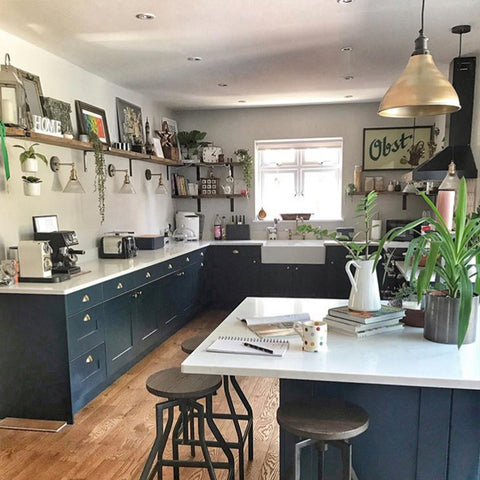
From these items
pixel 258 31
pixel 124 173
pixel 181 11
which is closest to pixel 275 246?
pixel 124 173

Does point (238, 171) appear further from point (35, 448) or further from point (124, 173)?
point (35, 448)

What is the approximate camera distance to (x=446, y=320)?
1.71m

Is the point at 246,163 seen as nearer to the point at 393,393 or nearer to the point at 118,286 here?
the point at 118,286

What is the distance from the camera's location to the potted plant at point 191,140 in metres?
5.79

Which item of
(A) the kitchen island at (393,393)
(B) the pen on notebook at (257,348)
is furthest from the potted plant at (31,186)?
(B) the pen on notebook at (257,348)

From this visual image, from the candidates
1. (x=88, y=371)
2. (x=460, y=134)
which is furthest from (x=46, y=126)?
(x=460, y=134)

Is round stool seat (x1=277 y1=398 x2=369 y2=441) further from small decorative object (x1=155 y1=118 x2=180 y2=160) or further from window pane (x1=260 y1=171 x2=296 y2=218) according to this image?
window pane (x1=260 y1=171 x2=296 y2=218)

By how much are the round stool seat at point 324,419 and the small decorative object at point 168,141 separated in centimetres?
428

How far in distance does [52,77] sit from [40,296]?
1.87 m

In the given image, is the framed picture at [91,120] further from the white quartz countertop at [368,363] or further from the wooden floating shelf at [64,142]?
the white quartz countertop at [368,363]

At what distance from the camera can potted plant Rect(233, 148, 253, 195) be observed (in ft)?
19.3

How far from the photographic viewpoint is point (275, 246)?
5.46m

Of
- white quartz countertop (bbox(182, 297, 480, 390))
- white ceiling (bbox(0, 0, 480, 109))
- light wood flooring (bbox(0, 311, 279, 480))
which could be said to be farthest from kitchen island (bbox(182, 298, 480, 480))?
white ceiling (bbox(0, 0, 480, 109))

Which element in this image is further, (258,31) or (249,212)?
(249,212)
